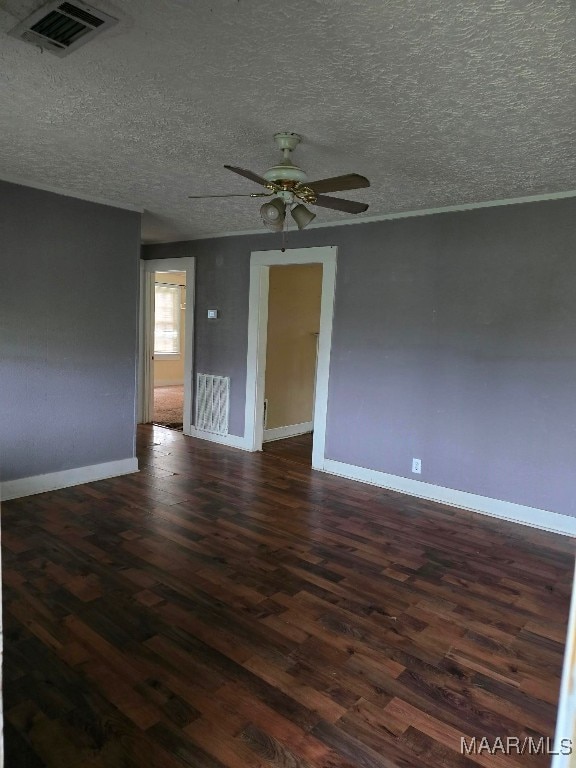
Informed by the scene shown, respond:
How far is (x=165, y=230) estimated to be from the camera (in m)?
5.50

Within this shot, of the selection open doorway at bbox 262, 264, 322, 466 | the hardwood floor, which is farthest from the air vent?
open doorway at bbox 262, 264, 322, 466

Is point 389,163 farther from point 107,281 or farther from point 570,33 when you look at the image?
point 107,281

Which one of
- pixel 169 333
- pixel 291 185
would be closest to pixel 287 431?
pixel 291 185

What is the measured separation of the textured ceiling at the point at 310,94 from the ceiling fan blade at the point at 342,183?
0.25 meters

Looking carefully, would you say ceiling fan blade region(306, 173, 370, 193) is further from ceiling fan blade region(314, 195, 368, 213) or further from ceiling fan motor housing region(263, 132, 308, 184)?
ceiling fan blade region(314, 195, 368, 213)

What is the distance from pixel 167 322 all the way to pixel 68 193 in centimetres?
600

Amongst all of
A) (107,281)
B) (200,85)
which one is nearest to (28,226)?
(107,281)

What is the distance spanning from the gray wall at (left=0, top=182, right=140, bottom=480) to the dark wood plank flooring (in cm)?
163

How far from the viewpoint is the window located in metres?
9.77

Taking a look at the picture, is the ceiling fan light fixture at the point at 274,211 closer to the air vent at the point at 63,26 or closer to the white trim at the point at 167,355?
the air vent at the point at 63,26

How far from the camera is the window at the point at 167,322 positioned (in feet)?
32.0

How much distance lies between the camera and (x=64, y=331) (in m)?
4.05

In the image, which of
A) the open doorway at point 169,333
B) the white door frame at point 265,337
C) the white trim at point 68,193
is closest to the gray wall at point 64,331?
the white trim at point 68,193

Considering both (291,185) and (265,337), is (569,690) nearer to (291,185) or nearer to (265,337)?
(291,185)
